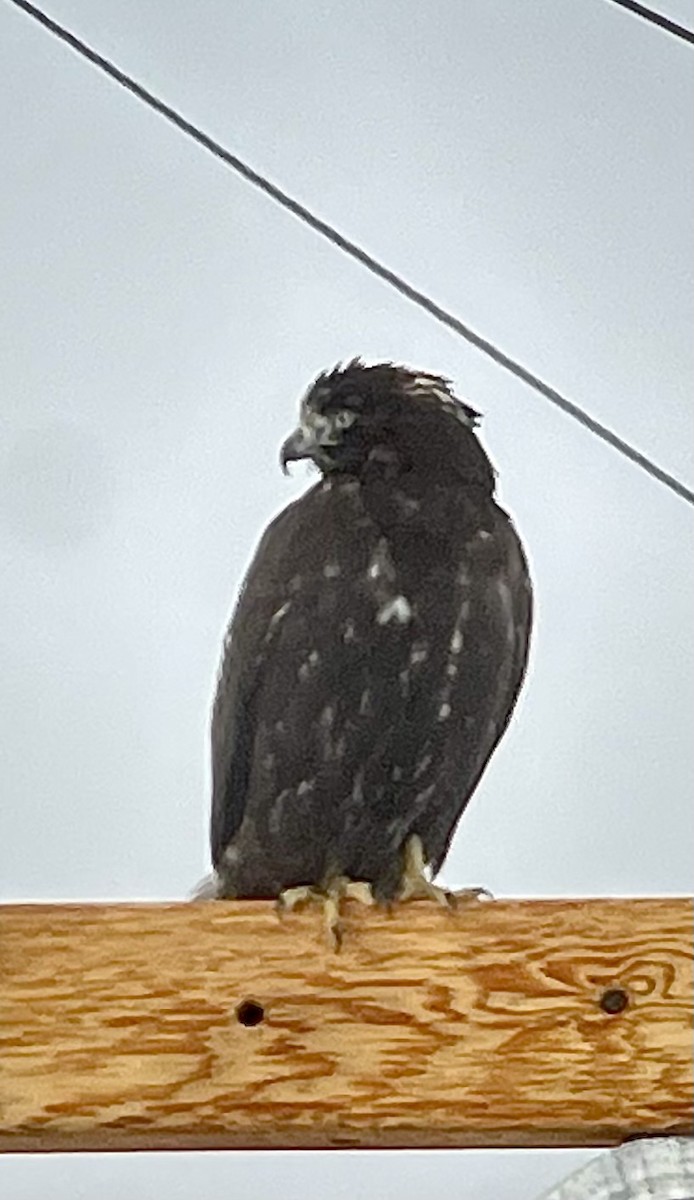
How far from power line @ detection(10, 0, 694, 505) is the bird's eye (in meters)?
0.41

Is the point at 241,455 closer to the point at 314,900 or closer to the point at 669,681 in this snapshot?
the point at 669,681

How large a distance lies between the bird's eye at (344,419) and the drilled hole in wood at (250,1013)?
507 mm

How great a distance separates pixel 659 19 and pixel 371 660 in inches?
34.1

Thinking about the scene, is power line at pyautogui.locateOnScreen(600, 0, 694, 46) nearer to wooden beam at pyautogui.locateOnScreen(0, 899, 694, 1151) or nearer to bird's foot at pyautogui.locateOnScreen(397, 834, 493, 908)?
bird's foot at pyautogui.locateOnScreen(397, 834, 493, 908)

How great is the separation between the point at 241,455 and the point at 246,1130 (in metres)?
0.82

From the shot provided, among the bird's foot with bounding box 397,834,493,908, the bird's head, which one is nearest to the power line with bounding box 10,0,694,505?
the bird's head

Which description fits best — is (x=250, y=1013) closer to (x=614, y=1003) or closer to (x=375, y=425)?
(x=614, y=1003)

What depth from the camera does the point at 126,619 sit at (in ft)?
5.51

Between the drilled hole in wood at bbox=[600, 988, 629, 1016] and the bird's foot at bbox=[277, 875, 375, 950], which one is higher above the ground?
the bird's foot at bbox=[277, 875, 375, 950]

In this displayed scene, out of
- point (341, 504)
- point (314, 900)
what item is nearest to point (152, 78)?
point (341, 504)

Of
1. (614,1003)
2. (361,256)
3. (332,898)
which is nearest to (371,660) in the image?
(332,898)

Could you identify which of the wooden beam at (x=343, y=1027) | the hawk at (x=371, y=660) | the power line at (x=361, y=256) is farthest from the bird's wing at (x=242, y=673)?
the power line at (x=361, y=256)

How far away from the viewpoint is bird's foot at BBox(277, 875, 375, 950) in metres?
1.07

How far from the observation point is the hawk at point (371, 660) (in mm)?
1299
